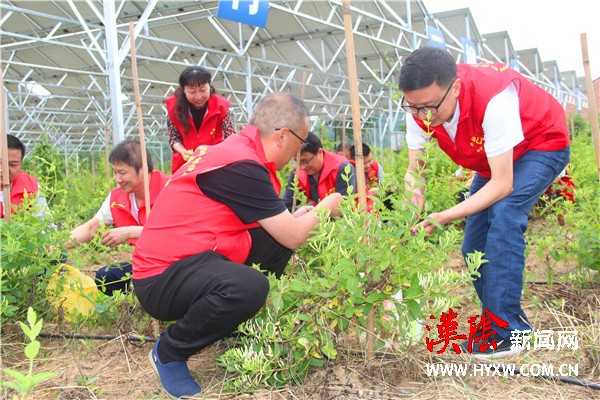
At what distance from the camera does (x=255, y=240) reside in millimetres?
2492

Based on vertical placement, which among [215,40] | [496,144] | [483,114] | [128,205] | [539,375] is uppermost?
[215,40]

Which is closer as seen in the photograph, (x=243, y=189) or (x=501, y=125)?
(x=243, y=189)

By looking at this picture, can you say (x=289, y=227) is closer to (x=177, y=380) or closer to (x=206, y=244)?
(x=206, y=244)

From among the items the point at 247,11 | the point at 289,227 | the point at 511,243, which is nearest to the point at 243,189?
the point at 289,227

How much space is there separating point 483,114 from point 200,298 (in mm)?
1327

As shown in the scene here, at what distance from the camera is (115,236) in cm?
270

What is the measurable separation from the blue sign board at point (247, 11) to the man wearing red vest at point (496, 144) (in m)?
4.25

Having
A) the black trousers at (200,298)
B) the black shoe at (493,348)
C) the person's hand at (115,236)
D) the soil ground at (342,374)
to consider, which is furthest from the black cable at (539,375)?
the person's hand at (115,236)

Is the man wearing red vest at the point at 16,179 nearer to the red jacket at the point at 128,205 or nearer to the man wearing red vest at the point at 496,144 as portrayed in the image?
the red jacket at the point at 128,205

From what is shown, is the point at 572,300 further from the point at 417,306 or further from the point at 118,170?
the point at 118,170

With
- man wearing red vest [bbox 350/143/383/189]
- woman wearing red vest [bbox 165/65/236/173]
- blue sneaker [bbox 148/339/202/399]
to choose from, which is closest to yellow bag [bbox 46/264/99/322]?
blue sneaker [bbox 148/339/202/399]

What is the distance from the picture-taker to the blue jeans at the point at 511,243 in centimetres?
223

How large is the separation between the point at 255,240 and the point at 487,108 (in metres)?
1.15

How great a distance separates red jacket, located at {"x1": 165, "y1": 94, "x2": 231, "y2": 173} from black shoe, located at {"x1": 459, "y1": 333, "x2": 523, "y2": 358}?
249 centimetres
